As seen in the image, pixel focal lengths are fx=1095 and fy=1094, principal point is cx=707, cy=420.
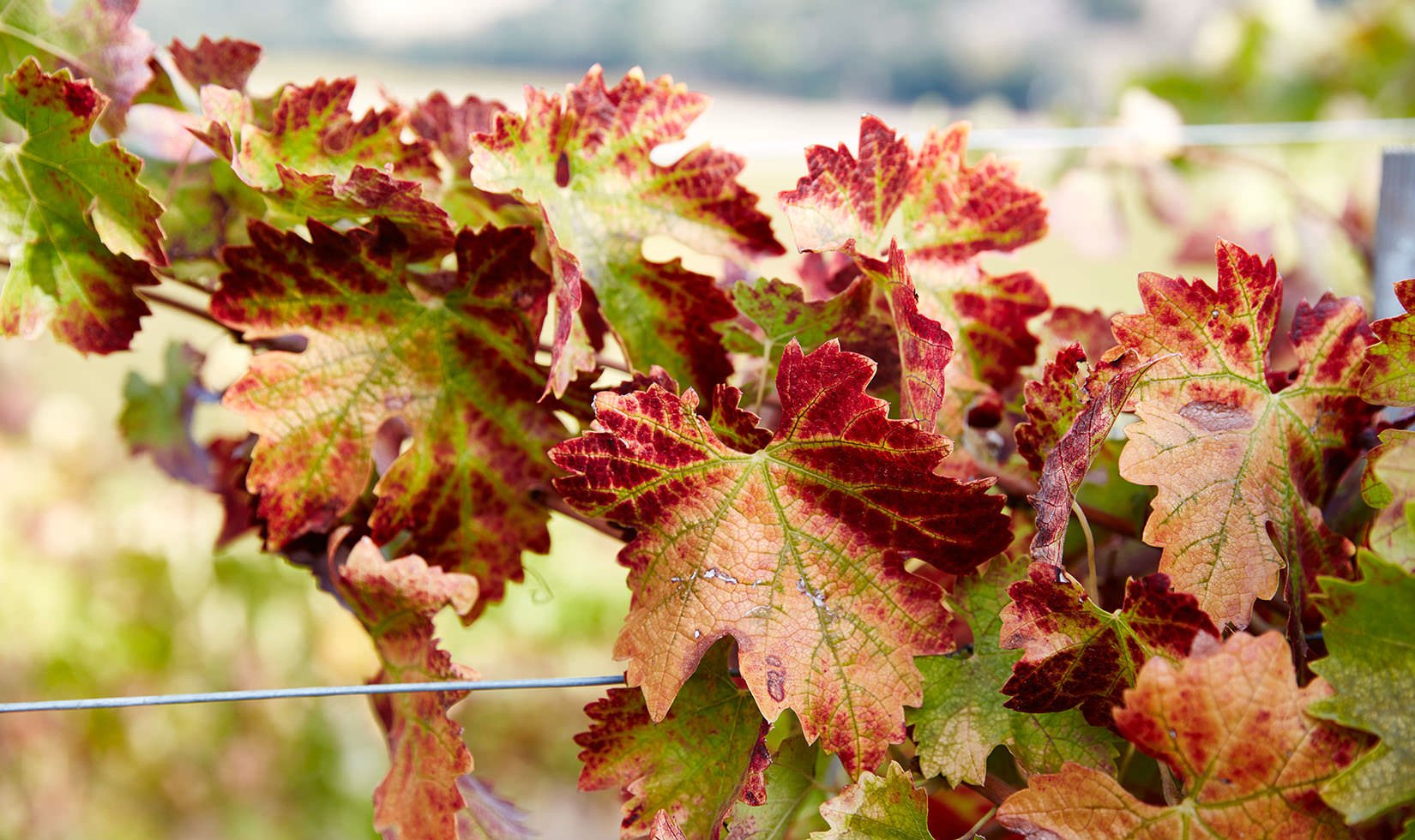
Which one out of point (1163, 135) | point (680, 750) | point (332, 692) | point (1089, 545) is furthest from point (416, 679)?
point (1163, 135)

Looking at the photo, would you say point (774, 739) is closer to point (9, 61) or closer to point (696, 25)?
point (9, 61)

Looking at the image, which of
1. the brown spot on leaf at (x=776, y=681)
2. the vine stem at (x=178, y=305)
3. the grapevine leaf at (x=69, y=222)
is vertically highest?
the grapevine leaf at (x=69, y=222)

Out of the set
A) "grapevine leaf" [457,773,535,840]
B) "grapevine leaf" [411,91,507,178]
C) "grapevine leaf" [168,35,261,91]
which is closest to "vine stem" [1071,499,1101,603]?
"grapevine leaf" [457,773,535,840]

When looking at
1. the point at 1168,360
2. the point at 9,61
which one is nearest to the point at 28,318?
the point at 9,61

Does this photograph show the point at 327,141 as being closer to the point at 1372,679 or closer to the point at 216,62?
the point at 216,62

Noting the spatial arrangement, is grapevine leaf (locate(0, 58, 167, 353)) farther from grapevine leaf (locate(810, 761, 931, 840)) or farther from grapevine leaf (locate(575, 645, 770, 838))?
grapevine leaf (locate(810, 761, 931, 840))

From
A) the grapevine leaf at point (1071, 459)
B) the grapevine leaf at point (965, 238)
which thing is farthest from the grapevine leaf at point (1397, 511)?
the grapevine leaf at point (965, 238)

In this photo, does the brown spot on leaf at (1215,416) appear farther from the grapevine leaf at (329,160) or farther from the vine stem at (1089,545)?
the grapevine leaf at (329,160)
